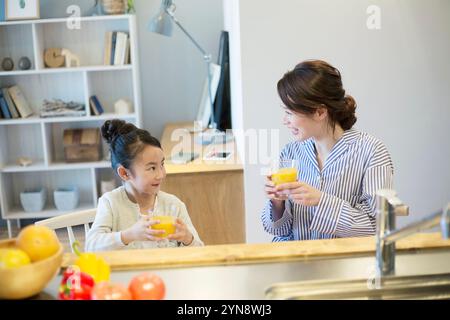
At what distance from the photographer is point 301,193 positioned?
1929 mm

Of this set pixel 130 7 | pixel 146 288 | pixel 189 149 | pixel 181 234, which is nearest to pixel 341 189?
pixel 181 234

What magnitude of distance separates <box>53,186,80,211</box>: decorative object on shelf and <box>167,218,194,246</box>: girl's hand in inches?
118

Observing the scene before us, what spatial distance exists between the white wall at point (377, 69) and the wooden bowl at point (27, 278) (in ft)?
5.99

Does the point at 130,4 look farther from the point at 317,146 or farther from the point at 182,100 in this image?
the point at 317,146

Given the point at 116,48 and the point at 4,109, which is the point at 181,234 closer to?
the point at 116,48

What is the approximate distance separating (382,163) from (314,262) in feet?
2.21

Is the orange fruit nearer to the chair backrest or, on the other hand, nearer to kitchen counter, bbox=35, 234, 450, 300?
kitchen counter, bbox=35, 234, 450, 300

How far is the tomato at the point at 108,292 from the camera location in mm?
1198

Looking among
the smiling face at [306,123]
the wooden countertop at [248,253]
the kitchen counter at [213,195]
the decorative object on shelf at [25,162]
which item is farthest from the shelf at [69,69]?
the wooden countertop at [248,253]

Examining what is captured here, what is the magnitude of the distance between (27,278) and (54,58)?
11.8 feet

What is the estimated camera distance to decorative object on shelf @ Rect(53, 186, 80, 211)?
468cm

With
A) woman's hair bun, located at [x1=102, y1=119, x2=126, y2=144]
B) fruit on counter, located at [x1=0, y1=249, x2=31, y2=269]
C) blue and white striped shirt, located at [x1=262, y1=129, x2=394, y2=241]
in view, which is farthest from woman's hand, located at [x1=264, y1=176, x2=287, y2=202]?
fruit on counter, located at [x1=0, y1=249, x2=31, y2=269]

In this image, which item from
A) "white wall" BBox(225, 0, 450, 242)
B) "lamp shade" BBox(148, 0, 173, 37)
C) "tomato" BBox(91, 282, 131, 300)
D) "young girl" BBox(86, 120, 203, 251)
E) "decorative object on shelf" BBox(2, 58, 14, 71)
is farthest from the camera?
"decorative object on shelf" BBox(2, 58, 14, 71)
